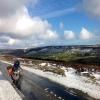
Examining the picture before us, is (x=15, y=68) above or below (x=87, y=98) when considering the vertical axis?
above

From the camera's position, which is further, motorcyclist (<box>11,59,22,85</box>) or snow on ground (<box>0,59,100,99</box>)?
motorcyclist (<box>11,59,22,85</box>)

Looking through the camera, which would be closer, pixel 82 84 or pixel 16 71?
pixel 16 71

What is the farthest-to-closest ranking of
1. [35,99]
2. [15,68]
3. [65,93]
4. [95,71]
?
[95,71] < [15,68] < [65,93] < [35,99]

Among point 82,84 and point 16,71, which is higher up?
point 16,71

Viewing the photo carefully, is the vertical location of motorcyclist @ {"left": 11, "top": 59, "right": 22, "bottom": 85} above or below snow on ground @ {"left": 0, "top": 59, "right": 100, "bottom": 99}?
above

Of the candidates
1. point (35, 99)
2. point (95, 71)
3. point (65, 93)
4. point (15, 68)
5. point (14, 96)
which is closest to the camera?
point (35, 99)

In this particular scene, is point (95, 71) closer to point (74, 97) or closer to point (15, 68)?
point (15, 68)

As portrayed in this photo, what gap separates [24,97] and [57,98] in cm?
216

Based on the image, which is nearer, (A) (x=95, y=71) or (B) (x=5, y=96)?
(B) (x=5, y=96)

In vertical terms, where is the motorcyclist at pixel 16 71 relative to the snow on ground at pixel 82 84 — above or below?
above

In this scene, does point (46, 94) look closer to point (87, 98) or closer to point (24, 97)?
point (24, 97)

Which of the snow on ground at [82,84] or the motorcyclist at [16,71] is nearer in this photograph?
the snow on ground at [82,84]

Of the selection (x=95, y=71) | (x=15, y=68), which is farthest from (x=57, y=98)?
(x=95, y=71)

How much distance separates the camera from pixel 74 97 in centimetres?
1645
